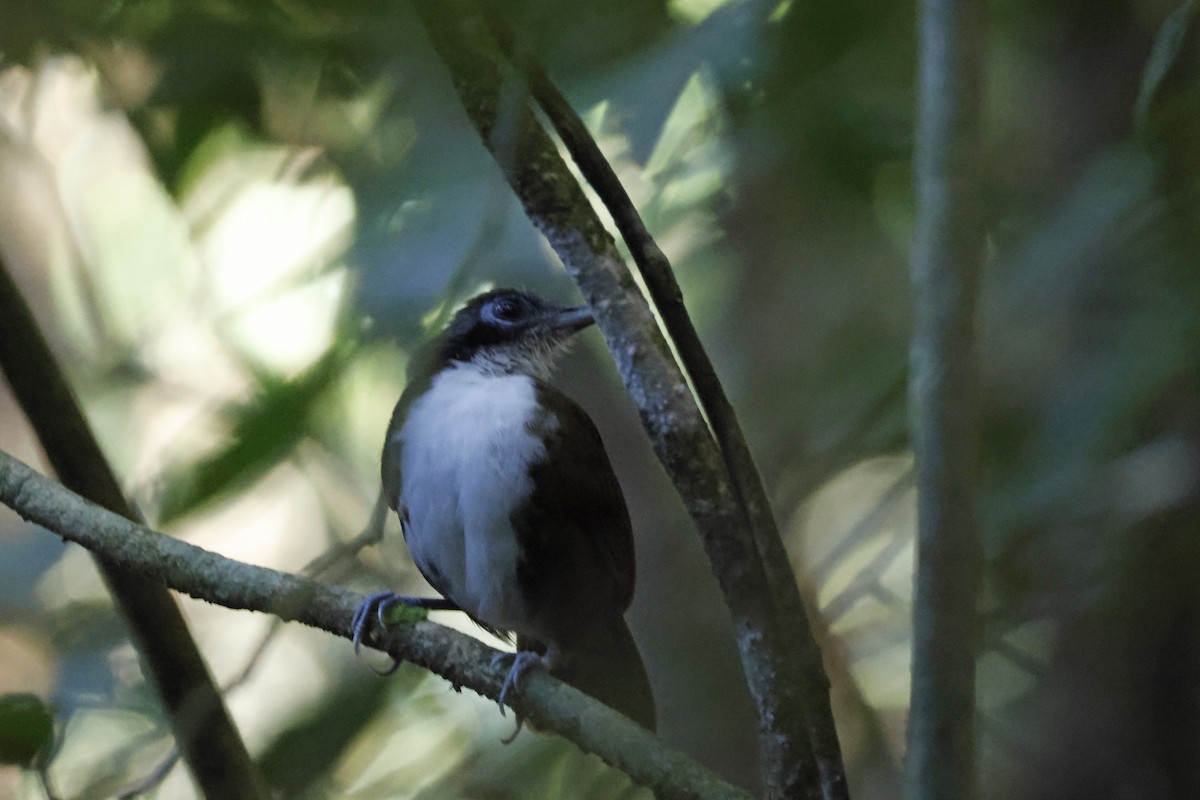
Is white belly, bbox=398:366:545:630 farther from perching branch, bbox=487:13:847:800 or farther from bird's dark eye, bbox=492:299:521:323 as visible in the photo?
perching branch, bbox=487:13:847:800

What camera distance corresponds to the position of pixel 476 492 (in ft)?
3.55

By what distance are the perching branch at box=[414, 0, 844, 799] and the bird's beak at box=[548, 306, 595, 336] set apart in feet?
0.43

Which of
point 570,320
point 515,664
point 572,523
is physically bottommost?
point 515,664

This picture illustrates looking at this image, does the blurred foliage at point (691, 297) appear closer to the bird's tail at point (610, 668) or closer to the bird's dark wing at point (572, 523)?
the bird's tail at point (610, 668)

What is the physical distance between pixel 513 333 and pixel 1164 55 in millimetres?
710

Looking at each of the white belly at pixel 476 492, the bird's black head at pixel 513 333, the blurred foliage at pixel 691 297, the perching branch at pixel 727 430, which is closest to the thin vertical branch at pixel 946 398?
the blurred foliage at pixel 691 297

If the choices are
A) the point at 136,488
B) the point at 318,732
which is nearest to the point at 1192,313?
the point at 318,732

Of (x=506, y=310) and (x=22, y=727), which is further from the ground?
(x=506, y=310)

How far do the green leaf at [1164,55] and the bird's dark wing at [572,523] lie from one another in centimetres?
55

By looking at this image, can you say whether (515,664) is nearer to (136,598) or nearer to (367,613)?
(367,613)

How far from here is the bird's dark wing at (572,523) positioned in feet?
3.01

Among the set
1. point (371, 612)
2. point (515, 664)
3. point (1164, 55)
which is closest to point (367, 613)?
point (371, 612)

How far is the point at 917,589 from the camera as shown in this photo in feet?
1.35

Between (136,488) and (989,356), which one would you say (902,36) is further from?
(136,488)
